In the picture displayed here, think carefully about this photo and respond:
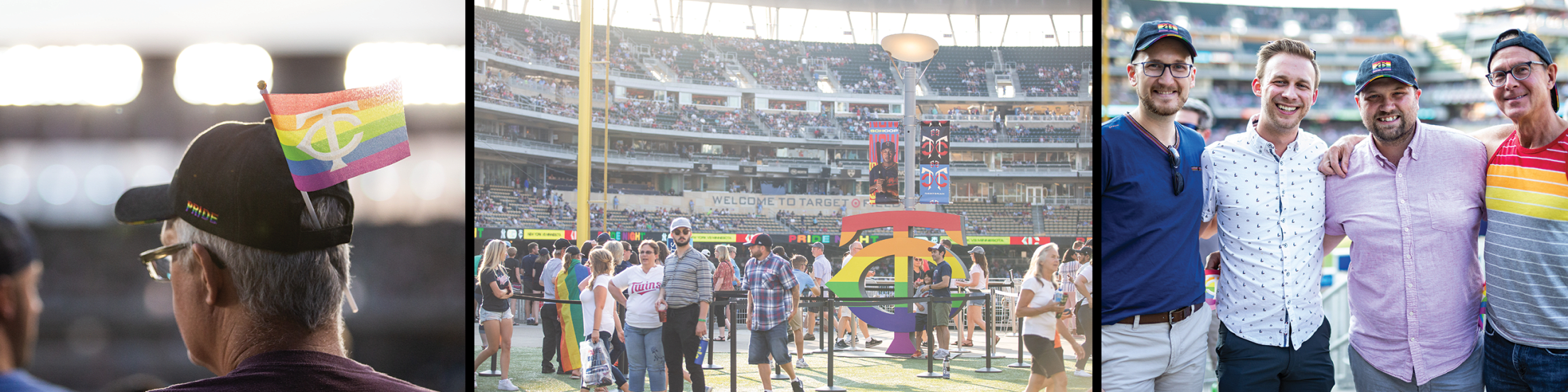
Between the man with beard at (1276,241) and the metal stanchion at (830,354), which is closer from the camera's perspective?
the man with beard at (1276,241)

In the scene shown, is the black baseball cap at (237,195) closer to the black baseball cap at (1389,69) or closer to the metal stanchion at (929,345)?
the metal stanchion at (929,345)

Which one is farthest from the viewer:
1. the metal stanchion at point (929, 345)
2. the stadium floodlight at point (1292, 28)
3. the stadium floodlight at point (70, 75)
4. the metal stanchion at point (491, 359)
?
the stadium floodlight at point (1292, 28)

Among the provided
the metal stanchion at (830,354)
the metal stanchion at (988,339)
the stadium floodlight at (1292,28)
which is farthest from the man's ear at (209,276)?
the stadium floodlight at (1292,28)

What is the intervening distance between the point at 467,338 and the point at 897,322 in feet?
4.32

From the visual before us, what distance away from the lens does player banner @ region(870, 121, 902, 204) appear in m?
2.17

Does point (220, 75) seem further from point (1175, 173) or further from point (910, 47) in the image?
point (1175, 173)

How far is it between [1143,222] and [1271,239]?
0.98ft

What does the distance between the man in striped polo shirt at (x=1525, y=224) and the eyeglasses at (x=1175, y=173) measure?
0.40 m

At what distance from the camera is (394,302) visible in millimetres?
2035

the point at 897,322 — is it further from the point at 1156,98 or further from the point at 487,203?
the point at 487,203

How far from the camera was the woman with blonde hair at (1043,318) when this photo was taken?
216 cm

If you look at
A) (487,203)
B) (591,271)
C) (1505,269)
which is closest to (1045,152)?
(1505,269)

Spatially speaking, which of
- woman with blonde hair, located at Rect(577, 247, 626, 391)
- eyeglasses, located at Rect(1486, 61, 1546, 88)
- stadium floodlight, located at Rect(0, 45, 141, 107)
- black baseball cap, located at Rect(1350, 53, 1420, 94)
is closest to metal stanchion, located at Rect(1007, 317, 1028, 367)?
black baseball cap, located at Rect(1350, 53, 1420, 94)

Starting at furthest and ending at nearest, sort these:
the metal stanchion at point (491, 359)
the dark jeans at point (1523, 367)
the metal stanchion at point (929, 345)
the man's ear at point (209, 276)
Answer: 1. the metal stanchion at point (929, 345)
2. the metal stanchion at point (491, 359)
3. the man's ear at point (209, 276)
4. the dark jeans at point (1523, 367)
